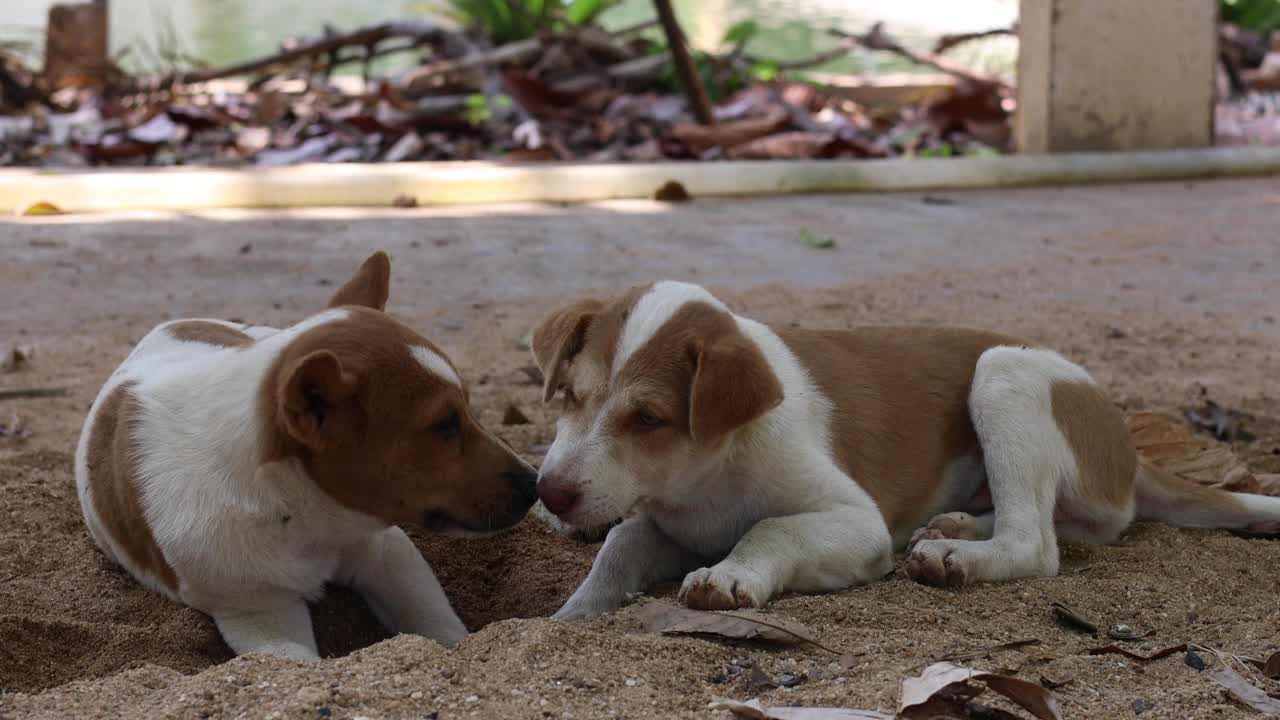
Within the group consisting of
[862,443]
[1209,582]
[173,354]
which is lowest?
[1209,582]

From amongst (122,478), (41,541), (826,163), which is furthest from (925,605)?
(826,163)

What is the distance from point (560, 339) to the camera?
14.3 ft

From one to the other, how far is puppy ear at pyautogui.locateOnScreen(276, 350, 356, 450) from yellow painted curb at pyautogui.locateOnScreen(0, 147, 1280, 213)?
658 centimetres

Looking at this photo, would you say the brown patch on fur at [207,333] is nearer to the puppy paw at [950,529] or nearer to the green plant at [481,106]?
the puppy paw at [950,529]

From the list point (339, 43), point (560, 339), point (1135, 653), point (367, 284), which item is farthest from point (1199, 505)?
point (339, 43)

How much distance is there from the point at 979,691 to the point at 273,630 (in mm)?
1994

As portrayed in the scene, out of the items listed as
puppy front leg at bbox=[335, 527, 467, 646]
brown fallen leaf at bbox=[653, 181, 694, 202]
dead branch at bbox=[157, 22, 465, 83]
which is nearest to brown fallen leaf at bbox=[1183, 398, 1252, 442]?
puppy front leg at bbox=[335, 527, 467, 646]

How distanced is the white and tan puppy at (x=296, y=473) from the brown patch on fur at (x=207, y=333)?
1.99 ft

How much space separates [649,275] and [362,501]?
14.4 feet

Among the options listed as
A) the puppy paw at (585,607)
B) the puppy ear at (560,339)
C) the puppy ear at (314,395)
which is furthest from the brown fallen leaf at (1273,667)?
the puppy ear at (314,395)

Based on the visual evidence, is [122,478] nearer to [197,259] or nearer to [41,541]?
[41,541]

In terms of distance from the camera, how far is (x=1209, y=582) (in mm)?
4199

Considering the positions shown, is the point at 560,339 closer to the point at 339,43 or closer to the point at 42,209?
the point at 42,209

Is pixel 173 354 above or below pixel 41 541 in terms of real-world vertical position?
above
